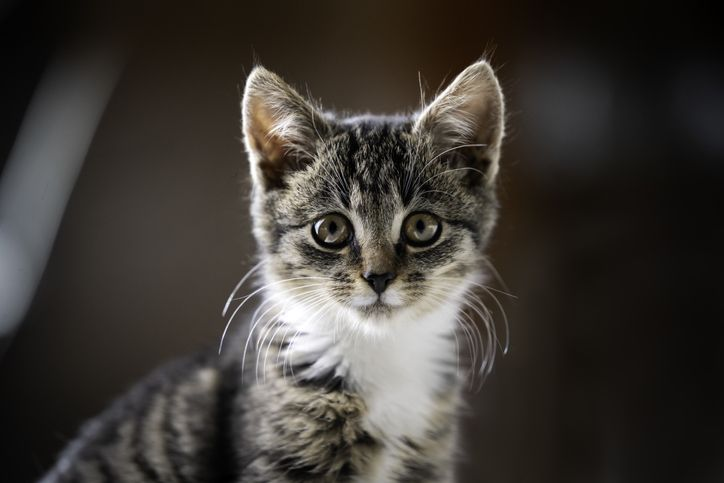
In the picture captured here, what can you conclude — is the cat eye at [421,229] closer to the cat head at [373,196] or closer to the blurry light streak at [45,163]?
the cat head at [373,196]

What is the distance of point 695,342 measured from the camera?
1.57m

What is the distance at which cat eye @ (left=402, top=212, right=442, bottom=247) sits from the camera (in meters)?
1.03

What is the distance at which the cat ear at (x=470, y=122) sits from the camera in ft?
3.37

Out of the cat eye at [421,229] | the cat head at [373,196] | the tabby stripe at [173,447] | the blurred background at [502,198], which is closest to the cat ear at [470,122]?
the cat head at [373,196]

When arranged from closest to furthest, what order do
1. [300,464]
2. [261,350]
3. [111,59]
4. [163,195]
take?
[300,464]
[261,350]
[111,59]
[163,195]

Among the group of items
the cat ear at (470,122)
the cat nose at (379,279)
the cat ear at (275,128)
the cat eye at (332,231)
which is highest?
the cat ear at (470,122)

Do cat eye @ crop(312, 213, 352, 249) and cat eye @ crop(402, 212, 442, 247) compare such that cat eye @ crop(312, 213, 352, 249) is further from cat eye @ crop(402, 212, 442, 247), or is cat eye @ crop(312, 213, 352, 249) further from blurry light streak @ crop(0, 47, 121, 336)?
blurry light streak @ crop(0, 47, 121, 336)

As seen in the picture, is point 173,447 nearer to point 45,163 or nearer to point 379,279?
point 379,279

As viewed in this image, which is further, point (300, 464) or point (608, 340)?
point (608, 340)

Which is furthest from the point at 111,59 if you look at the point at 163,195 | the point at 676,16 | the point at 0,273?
the point at 676,16

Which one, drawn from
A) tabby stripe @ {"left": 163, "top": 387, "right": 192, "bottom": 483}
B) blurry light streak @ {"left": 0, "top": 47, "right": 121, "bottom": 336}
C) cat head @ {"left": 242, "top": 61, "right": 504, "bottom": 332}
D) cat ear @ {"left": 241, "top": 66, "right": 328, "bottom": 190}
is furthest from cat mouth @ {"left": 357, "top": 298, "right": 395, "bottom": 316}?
Answer: blurry light streak @ {"left": 0, "top": 47, "right": 121, "bottom": 336}

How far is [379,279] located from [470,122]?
0.96 feet

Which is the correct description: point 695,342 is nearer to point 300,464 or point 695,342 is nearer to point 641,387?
point 641,387

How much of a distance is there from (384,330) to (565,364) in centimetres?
84
